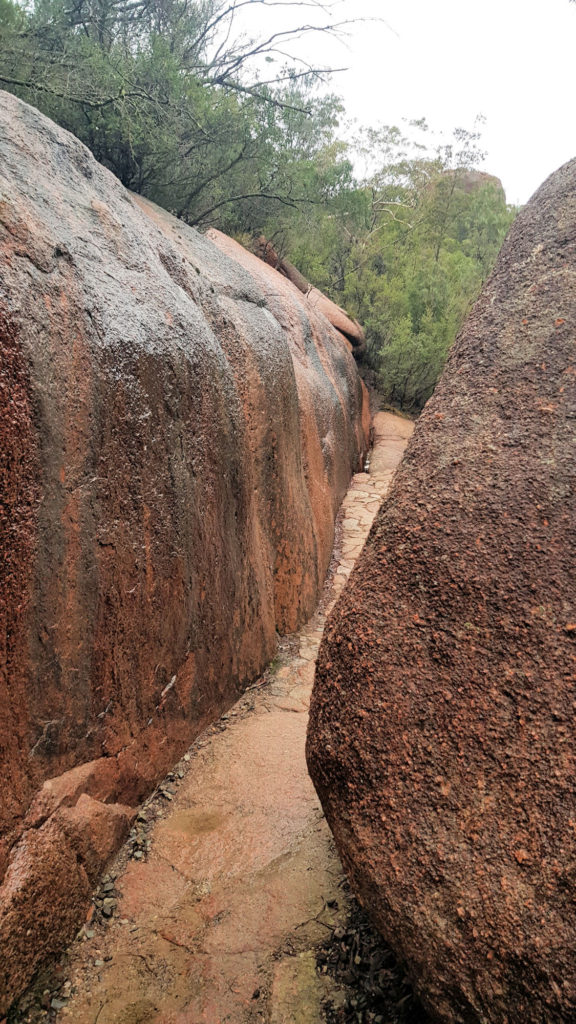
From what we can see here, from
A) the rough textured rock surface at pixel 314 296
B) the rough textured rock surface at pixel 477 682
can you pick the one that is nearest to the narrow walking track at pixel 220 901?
the rough textured rock surface at pixel 477 682

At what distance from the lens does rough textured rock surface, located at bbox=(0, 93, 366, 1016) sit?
1713 mm

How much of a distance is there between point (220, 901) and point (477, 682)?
4.08 feet

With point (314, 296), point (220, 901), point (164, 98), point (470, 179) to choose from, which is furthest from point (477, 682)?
point (470, 179)

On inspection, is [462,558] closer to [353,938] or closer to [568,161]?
[353,938]

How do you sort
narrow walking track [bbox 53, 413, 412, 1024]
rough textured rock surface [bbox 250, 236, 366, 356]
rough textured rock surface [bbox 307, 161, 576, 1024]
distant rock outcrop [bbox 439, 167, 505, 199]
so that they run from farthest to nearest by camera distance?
distant rock outcrop [bbox 439, 167, 505, 199]
rough textured rock surface [bbox 250, 236, 366, 356]
narrow walking track [bbox 53, 413, 412, 1024]
rough textured rock surface [bbox 307, 161, 576, 1024]

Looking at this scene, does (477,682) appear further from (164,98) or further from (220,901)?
(164,98)

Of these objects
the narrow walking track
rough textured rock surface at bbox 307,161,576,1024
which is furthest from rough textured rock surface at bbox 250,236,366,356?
rough textured rock surface at bbox 307,161,576,1024

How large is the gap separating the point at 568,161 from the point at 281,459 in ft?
7.80

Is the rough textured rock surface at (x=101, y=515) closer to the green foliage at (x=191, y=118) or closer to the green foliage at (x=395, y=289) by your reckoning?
the green foliage at (x=191, y=118)

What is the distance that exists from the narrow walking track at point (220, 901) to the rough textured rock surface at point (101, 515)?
13 cm

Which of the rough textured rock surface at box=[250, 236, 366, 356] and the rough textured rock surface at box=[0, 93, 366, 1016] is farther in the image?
the rough textured rock surface at box=[250, 236, 366, 356]

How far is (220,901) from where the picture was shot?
1.98 m

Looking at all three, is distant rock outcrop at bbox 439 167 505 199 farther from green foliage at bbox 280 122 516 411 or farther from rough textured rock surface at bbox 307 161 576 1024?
rough textured rock surface at bbox 307 161 576 1024

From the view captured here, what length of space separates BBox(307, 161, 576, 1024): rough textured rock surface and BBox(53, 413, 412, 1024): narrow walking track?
1.86ft
